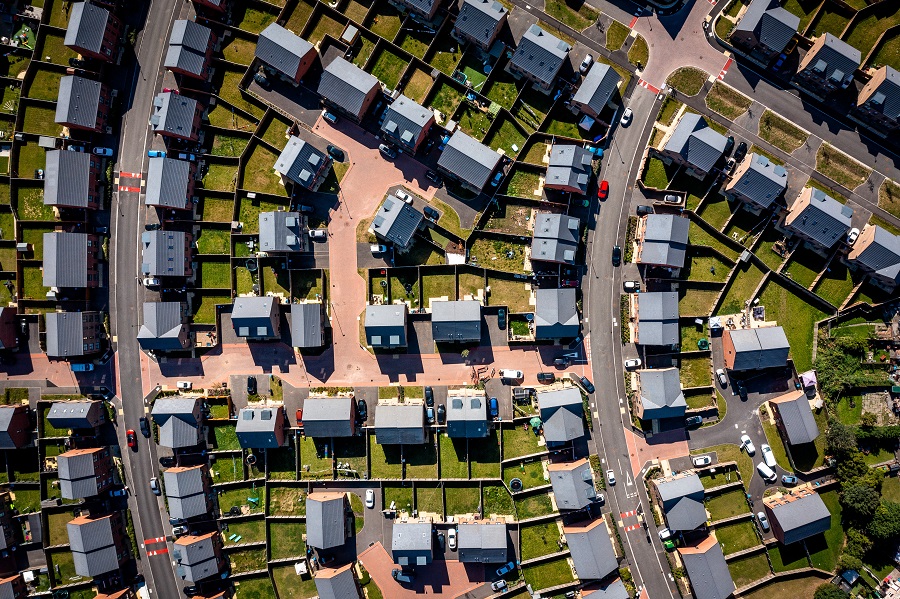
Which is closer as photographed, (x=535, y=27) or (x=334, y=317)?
(x=535, y=27)

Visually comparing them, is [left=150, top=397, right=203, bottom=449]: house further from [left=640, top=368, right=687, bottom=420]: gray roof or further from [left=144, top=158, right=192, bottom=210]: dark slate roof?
[left=640, top=368, right=687, bottom=420]: gray roof

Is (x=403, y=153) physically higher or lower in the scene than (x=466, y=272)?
higher

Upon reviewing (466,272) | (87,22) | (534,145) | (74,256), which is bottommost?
(466,272)

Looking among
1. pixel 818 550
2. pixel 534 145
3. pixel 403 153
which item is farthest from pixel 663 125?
pixel 818 550

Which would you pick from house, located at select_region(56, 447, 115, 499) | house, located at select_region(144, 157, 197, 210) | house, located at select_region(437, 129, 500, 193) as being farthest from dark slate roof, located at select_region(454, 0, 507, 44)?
house, located at select_region(56, 447, 115, 499)

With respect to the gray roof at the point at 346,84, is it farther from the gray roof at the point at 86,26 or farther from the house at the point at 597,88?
the gray roof at the point at 86,26

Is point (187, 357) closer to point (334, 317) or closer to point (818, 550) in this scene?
point (334, 317)

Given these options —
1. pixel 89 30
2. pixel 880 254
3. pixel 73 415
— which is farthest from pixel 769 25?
pixel 73 415
